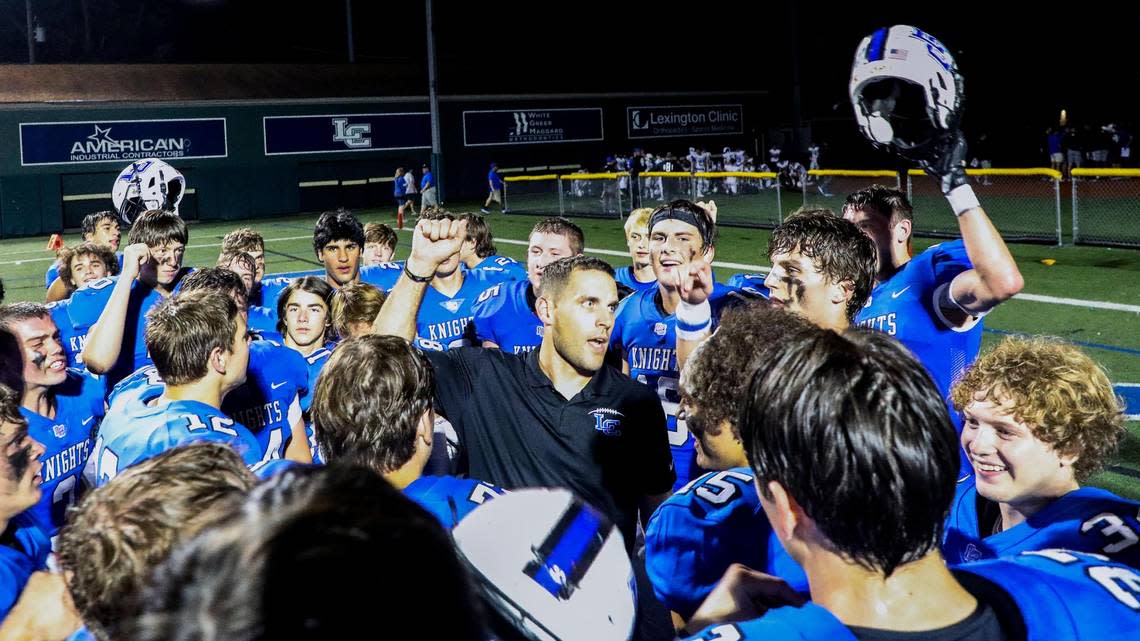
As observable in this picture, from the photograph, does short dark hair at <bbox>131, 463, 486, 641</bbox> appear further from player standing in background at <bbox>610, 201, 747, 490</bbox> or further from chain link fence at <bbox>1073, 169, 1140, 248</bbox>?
chain link fence at <bbox>1073, 169, 1140, 248</bbox>

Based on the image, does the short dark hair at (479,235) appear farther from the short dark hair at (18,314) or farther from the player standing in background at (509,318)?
the short dark hair at (18,314)

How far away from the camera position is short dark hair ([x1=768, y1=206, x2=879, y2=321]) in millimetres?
4406

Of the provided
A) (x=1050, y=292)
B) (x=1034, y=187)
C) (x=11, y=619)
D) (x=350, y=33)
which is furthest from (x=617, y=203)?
(x=11, y=619)

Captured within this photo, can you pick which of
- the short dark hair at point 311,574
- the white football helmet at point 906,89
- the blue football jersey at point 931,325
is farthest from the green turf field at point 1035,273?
the short dark hair at point 311,574

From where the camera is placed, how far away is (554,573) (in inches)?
70.1

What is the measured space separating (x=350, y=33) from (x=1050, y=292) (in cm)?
3428

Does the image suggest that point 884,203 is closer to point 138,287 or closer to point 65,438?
point 65,438

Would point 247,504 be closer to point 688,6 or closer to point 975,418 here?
point 975,418

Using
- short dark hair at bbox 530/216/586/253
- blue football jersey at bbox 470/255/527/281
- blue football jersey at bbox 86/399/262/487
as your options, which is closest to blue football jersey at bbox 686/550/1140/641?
blue football jersey at bbox 86/399/262/487

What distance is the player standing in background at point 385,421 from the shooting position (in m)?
2.98

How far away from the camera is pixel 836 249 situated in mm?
4410

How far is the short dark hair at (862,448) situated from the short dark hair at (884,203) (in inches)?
153

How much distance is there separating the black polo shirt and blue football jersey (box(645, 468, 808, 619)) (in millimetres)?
1145

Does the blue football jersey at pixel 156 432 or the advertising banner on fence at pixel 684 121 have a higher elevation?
the advertising banner on fence at pixel 684 121
